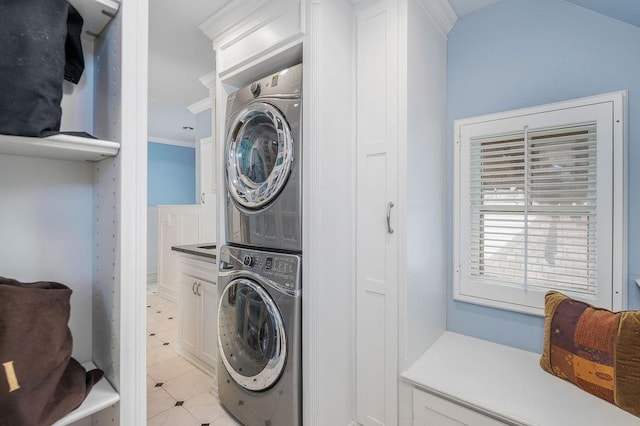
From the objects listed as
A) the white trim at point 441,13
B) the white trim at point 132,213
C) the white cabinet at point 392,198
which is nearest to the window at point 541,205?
the white cabinet at point 392,198

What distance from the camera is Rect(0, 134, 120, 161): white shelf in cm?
64

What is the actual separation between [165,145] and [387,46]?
17.7 ft

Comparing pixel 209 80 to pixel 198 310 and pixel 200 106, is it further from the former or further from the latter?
pixel 198 310

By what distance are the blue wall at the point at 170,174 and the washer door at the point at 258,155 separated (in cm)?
439

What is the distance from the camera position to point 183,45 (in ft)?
8.06

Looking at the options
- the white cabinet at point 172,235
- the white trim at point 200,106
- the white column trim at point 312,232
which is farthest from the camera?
the white cabinet at point 172,235

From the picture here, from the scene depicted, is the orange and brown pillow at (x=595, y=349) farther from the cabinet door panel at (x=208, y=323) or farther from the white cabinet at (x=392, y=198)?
the cabinet door panel at (x=208, y=323)

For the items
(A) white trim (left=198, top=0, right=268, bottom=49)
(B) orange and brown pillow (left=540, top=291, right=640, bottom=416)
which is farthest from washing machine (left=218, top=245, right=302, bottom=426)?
(A) white trim (left=198, top=0, right=268, bottom=49)

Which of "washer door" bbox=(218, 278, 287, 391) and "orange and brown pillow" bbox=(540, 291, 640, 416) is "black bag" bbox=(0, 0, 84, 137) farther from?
"orange and brown pillow" bbox=(540, 291, 640, 416)

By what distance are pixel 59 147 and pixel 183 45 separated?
220 centimetres

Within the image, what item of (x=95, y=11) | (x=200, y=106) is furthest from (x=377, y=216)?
(x=200, y=106)

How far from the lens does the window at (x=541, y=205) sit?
154 centimetres

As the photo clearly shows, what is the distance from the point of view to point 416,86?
1.62 metres

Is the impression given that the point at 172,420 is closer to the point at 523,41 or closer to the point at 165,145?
the point at 523,41
